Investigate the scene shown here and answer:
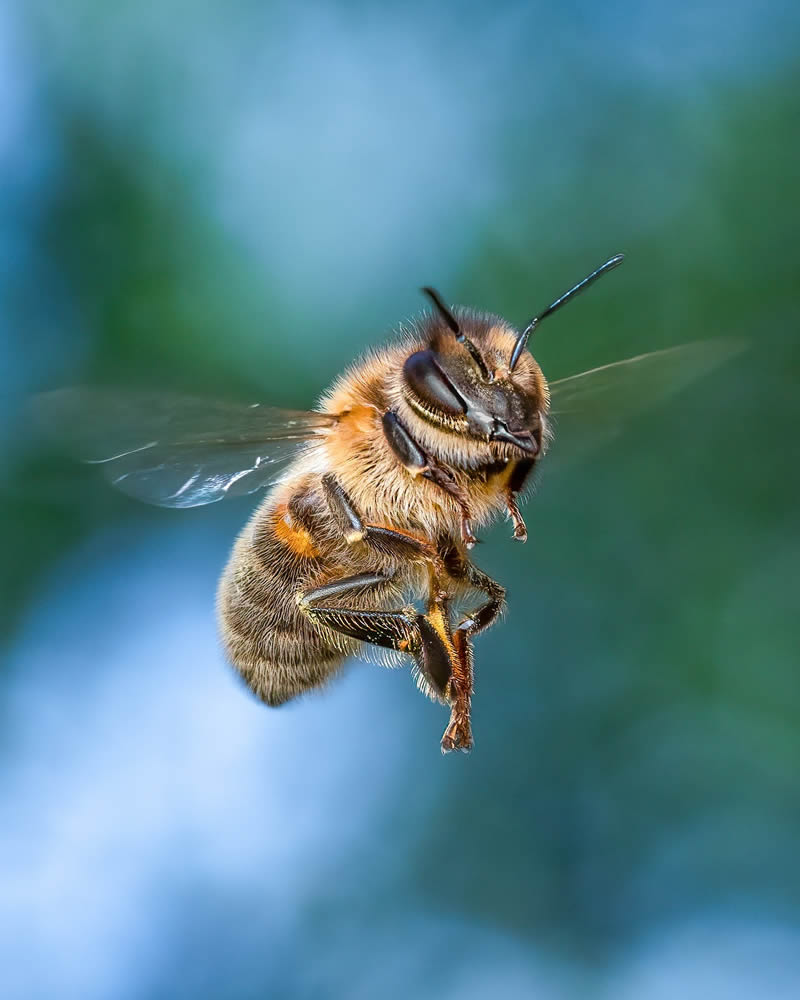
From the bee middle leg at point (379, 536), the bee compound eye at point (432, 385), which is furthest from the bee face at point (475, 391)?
the bee middle leg at point (379, 536)

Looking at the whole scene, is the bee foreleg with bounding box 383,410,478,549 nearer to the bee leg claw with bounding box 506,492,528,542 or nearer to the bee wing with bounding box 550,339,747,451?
the bee leg claw with bounding box 506,492,528,542

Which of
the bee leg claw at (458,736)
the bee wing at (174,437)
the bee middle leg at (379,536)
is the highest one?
the bee wing at (174,437)

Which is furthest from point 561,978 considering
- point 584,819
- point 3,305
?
point 3,305

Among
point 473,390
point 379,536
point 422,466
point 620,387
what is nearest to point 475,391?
point 473,390

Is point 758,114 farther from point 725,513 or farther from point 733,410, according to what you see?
point 725,513

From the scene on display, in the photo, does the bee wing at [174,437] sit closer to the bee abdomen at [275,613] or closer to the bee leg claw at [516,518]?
the bee abdomen at [275,613]

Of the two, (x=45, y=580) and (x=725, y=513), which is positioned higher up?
(x=45, y=580)

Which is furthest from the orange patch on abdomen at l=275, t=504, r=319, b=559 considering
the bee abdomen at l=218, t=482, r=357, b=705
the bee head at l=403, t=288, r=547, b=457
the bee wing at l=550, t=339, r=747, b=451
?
the bee wing at l=550, t=339, r=747, b=451
